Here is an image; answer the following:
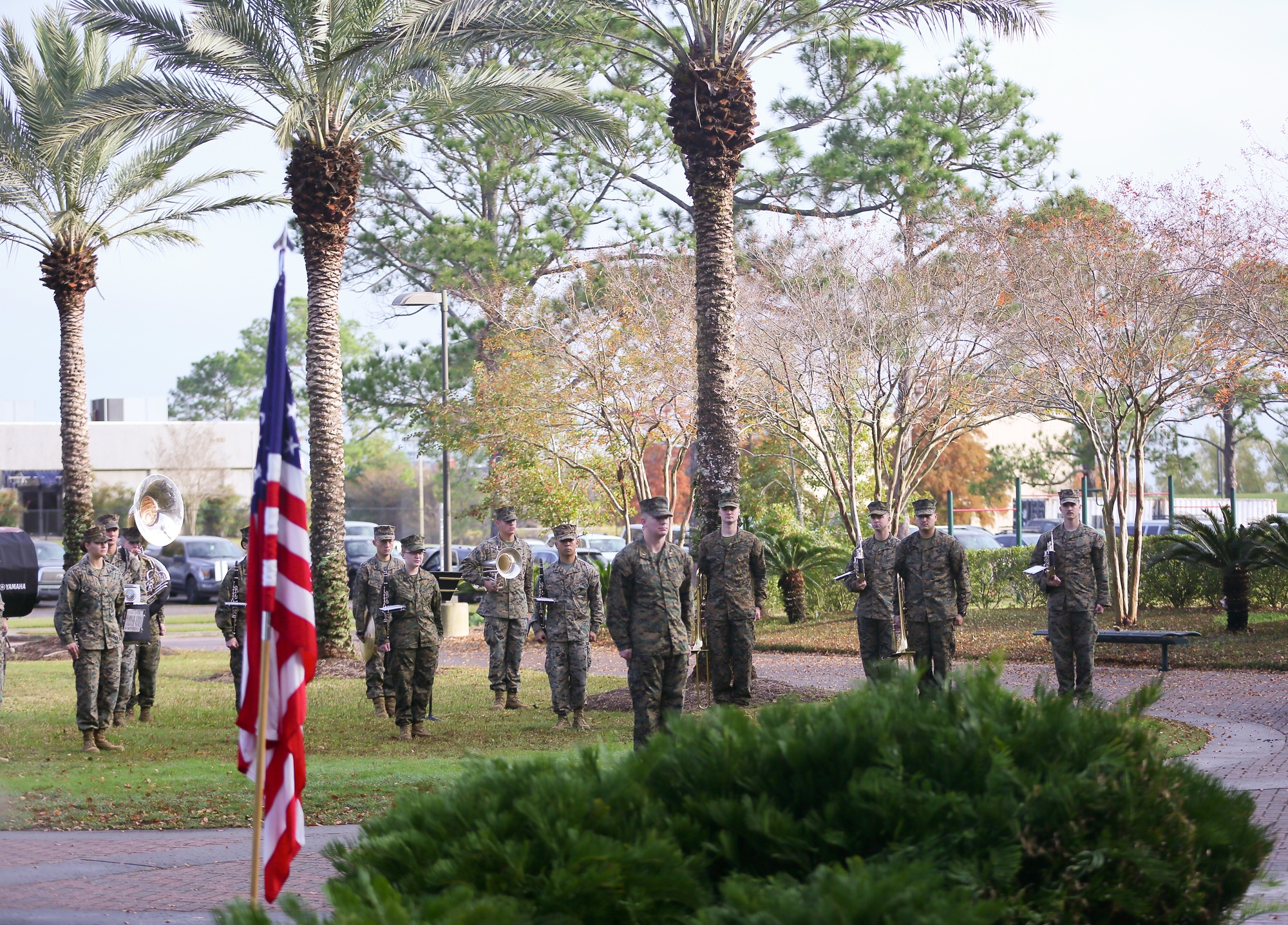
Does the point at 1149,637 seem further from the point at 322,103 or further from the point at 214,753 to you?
the point at 322,103

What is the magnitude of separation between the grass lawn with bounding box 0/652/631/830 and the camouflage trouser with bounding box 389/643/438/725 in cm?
29

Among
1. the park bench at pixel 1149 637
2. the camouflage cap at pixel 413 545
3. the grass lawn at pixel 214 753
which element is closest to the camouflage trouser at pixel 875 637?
the grass lawn at pixel 214 753

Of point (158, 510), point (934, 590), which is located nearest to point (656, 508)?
point (934, 590)

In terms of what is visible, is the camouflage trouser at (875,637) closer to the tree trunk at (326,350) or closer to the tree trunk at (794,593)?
the tree trunk at (326,350)

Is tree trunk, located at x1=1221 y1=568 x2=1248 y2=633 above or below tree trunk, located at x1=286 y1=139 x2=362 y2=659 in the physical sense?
below

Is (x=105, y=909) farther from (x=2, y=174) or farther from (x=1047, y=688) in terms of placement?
(x=2, y=174)

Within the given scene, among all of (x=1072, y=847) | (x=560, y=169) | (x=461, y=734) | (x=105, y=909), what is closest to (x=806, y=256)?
(x=560, y=169)

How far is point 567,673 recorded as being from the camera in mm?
13719

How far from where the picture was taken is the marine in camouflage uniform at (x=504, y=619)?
1509 cm

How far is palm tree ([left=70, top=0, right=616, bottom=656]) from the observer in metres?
18.9

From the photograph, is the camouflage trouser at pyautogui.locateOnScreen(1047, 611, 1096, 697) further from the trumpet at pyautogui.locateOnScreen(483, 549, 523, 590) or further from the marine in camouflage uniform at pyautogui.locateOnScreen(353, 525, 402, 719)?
the marine in camouflage uniform at pyautogui.locateOnScreen(353, 525, 402, 719)

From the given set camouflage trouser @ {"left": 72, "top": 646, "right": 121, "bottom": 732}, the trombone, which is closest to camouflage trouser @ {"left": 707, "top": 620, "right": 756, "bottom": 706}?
the trombone

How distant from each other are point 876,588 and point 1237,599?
9.82 metres

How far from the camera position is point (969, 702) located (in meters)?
4.14
